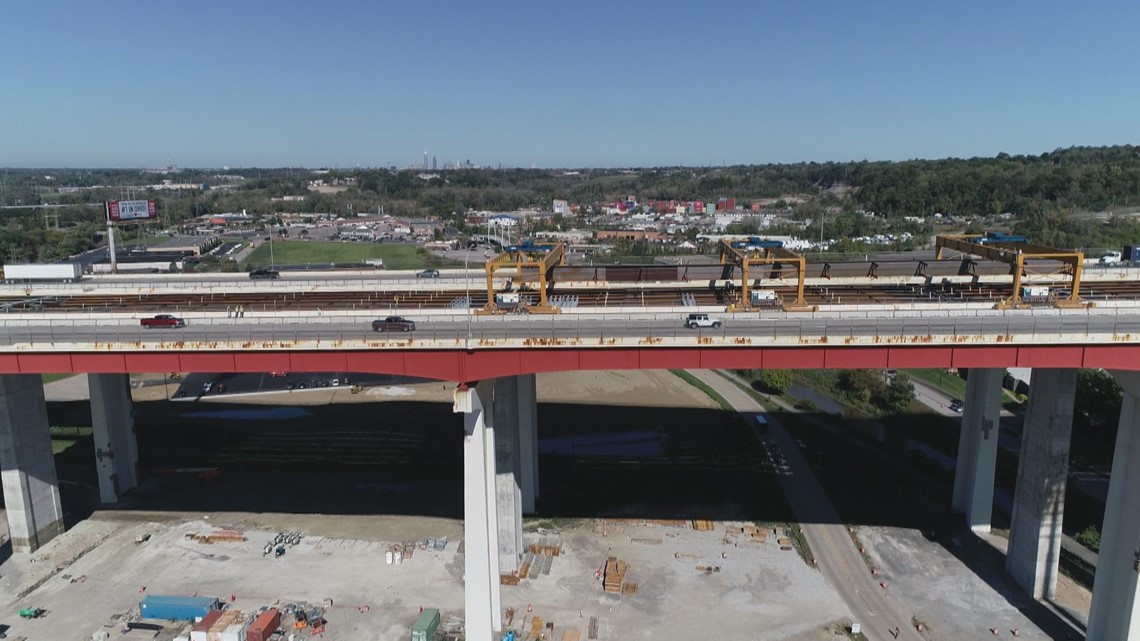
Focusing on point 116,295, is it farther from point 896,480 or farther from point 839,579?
point 896,480

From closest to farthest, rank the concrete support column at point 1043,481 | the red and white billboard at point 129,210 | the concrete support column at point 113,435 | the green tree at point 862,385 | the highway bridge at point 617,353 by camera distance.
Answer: the highway bridge at point 617,353 < the concrete support column at point 1043,481 < the concrete support column at point 113,435 < the green tree at point 862,385 < the red and white billboard at point 129,210

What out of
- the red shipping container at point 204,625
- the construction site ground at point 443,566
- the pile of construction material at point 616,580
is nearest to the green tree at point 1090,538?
the construction site ground at point 443,566

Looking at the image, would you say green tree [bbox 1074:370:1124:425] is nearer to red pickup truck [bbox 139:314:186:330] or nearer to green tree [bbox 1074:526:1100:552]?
green tree [bbox 1074:526:1100:552]

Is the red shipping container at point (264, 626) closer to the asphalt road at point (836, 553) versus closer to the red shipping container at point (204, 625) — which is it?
the red shipping container at point (204, 625)

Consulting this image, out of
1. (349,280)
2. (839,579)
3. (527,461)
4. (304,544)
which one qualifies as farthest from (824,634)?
(349,280)

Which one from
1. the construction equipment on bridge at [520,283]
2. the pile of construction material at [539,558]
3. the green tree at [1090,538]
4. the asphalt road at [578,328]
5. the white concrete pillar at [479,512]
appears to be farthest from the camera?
the green tree at [1090,538]

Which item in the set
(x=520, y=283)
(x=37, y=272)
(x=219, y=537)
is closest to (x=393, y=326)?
(x=520, y=283)

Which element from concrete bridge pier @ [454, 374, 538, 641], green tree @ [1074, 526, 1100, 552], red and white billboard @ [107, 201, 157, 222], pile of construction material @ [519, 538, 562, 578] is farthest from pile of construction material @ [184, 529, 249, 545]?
green tree @ [1074, 526, 1100, 552]
